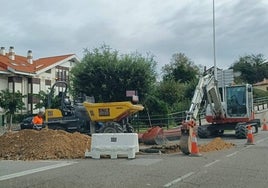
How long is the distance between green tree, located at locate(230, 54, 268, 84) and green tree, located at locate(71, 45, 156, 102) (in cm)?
8006

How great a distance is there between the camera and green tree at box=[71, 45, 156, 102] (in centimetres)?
3909

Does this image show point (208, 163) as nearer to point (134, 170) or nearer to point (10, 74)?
point (134, 170)

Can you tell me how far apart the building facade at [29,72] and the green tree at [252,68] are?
196 feet

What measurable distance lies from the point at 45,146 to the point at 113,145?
8.11 ft

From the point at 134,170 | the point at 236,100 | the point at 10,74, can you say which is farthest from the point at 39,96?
the point at 134,170

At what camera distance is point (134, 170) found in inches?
469

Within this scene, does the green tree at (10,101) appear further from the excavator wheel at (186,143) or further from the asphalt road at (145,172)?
the excavator wheel at (186,143)

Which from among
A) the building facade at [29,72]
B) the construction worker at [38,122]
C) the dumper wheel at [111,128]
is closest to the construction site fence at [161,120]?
the construction worker at [38,122]

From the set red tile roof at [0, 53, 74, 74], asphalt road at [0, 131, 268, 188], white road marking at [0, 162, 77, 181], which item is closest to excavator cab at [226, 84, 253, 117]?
asphalt road at [0, 131, 268, 188]

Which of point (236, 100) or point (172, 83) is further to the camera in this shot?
point (172, 83)

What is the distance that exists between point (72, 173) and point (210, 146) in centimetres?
833

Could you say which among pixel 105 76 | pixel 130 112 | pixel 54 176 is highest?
pixel 105 76

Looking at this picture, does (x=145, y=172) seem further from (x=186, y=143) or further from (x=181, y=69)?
(x=181, y=69)

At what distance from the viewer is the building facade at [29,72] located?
2344 inches
